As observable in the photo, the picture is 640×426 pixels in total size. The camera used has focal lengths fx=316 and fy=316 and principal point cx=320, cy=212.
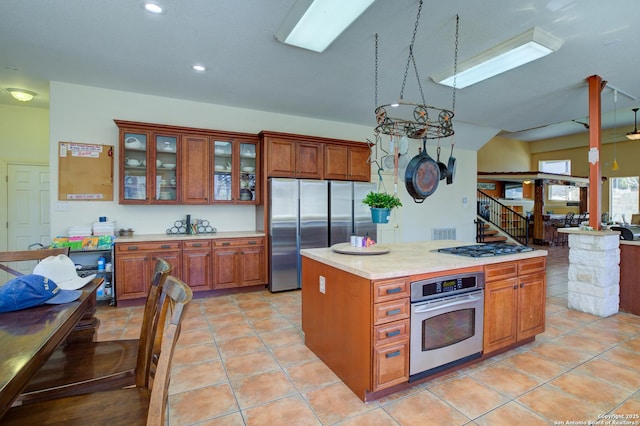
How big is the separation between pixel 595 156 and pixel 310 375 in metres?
4.18

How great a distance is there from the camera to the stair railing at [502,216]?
1043 cm

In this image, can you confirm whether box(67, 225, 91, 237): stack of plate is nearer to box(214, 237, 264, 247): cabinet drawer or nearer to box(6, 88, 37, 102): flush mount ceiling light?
box(214, 237, 264, 247): cabinet drawer

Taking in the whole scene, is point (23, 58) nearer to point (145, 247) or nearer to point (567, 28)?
point (145, 247)

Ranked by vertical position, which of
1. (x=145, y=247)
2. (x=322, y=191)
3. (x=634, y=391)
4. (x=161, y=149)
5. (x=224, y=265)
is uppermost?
(x=161, y=149)

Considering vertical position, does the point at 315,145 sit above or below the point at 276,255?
above

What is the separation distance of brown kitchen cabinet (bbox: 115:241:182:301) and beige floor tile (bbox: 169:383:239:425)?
6.85 ft

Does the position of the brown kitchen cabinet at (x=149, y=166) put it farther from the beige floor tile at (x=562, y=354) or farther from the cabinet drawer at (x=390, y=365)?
the beige floor tile at (x=562, y=354)

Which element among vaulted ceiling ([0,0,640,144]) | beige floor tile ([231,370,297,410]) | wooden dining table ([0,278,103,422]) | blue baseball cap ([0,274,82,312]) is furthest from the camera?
vaulted ceiling ([0,0,640,144])

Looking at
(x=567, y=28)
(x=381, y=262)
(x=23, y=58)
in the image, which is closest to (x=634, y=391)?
(x=381, y=262)

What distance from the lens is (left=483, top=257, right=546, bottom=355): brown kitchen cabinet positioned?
2.53 m

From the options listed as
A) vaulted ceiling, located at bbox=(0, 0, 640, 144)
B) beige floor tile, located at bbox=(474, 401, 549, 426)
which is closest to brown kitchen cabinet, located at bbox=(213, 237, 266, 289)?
vaulted ceiling, located at bbox=(0, 0, 640, 144)

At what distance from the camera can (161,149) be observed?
14.2 feet

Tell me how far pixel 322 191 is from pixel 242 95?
1794 mm

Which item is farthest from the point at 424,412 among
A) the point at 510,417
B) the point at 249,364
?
the point at 249,364
